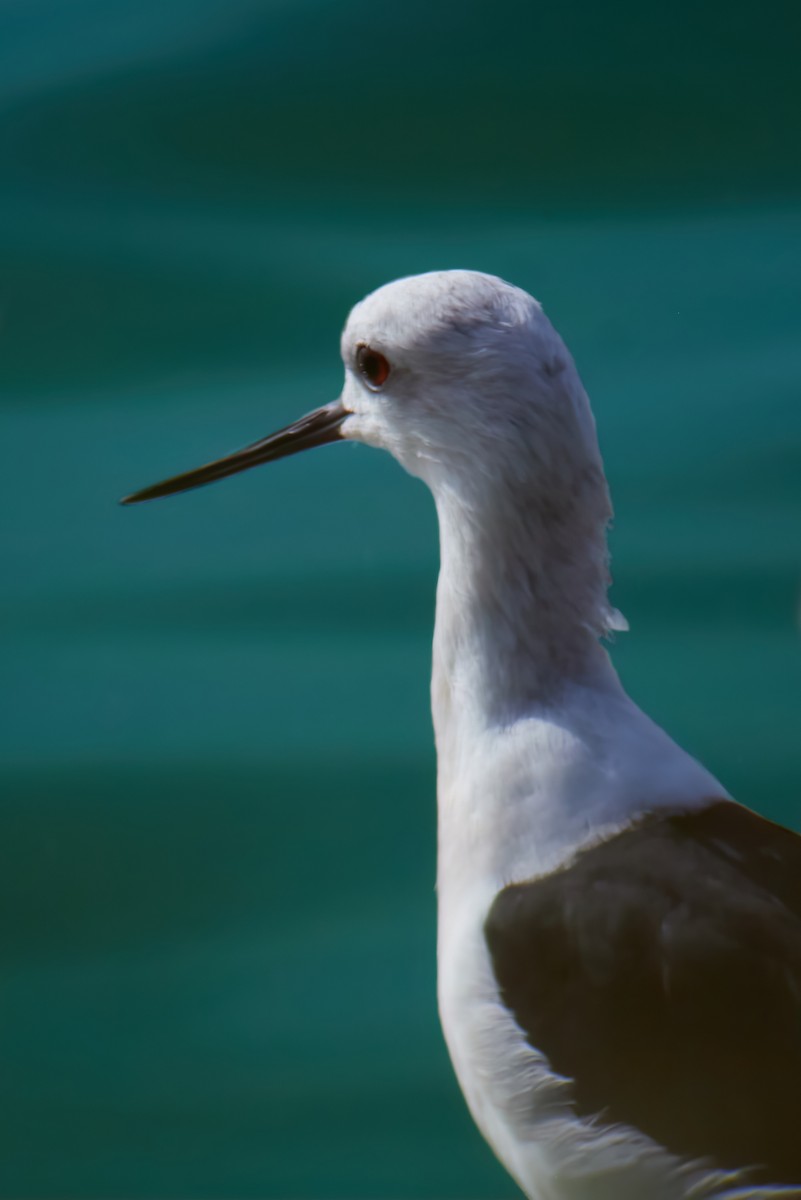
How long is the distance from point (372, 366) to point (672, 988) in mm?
497

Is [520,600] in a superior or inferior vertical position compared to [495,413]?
inferior

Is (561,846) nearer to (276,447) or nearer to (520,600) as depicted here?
(520,600)

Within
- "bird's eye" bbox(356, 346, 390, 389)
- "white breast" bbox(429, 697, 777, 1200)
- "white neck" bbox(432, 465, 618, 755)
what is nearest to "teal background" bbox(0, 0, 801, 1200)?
"white breast" bbox(429, 697, 777, 1200)

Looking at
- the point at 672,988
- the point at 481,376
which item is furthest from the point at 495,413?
the point at 672,988

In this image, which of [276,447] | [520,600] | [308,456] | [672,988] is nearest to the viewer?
[672,988]

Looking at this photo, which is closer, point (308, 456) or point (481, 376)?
point (481, 376)

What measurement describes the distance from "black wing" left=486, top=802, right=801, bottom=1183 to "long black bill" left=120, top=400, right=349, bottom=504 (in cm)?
41

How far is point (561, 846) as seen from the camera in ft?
3.53

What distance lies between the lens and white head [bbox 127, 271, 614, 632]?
105 cm

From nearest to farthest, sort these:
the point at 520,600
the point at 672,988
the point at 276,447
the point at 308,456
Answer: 1. the point at 672,988
2. the point at 520,600
3. the point at 276,447
4. the point at 308,456

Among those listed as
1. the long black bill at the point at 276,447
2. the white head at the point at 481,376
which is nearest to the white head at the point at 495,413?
the white head at the point at 481,376

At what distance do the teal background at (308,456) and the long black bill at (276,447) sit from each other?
0.47 m

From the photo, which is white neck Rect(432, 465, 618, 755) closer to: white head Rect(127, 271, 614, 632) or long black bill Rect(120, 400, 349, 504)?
white head Rect(127, 271, 614, 632)

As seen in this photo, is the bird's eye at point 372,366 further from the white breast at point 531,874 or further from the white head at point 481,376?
the white breast at point 531,874
